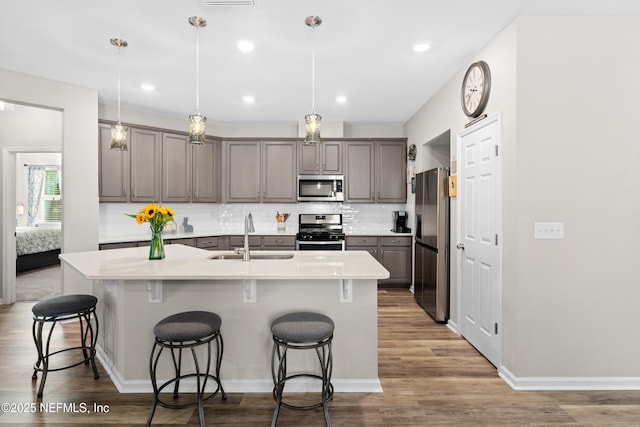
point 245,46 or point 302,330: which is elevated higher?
point 245,46

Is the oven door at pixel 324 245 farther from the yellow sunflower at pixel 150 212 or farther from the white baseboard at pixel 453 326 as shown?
the yellow sunflower at pixel 150 212

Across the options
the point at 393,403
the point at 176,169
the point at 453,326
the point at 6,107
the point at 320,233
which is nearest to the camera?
the point at 393,403

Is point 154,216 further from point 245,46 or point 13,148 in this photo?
point 13,148

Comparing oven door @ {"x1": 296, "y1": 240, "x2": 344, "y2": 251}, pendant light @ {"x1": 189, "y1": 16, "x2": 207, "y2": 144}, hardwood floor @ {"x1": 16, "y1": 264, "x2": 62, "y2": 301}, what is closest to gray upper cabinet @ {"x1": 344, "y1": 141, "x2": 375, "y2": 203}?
oven door @ {"x1": 296, "y1": 240, "x2": 344, "y2": 251}

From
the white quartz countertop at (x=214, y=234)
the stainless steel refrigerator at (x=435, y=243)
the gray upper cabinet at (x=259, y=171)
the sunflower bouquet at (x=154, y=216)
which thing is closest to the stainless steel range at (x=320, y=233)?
the white quartz countertop at (x=214, y=234)

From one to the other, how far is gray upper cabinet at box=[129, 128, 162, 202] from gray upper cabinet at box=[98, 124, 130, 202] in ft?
0.31

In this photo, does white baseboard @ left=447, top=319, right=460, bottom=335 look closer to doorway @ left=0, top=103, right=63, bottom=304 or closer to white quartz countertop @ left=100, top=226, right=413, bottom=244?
white quartz countertop @ left=100, top=226, right=413, bottom=244

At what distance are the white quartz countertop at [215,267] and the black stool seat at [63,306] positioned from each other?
0.27 meters

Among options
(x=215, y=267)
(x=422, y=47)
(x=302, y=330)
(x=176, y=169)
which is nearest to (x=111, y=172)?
(x=176, y=169)

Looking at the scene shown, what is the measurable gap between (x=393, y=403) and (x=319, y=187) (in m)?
3.64

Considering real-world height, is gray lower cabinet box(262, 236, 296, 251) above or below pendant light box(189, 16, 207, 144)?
below

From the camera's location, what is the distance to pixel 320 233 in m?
5.30

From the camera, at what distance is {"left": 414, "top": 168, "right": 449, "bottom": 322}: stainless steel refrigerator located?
3.67 meters

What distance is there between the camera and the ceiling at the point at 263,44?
92.7 inches
